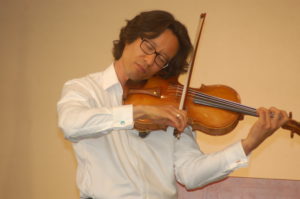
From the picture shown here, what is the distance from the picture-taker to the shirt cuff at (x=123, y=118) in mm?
1337

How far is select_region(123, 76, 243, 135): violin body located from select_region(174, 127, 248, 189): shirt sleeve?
92mm

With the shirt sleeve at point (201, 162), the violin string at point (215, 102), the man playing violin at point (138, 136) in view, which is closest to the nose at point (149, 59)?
the man playing violin at point (138, 136)

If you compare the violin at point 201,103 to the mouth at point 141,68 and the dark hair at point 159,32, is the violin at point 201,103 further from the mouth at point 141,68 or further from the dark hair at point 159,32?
the dark hair at point 159,32

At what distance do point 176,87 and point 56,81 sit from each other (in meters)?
1.46

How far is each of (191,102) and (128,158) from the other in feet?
1.04

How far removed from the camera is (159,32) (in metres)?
1.77

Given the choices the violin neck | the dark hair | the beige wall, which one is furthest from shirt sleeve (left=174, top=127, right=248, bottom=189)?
the beige wall

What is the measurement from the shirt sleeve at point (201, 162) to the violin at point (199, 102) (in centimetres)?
9

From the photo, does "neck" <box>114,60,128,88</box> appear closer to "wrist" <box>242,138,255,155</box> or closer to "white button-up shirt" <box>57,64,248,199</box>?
"white button-up shirt" <box>57,64,248,199</box>

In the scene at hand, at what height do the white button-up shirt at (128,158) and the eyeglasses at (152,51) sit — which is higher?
the eyeglasses at (152,51)

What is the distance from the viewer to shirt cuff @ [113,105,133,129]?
52.6 inches

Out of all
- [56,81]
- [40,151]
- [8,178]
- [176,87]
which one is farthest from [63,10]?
[176,87]

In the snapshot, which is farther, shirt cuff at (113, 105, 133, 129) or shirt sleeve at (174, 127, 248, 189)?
shirt sleeve at (174, 127, 248, 189)

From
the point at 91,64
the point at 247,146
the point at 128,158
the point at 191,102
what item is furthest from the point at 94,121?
the point at 91,64
